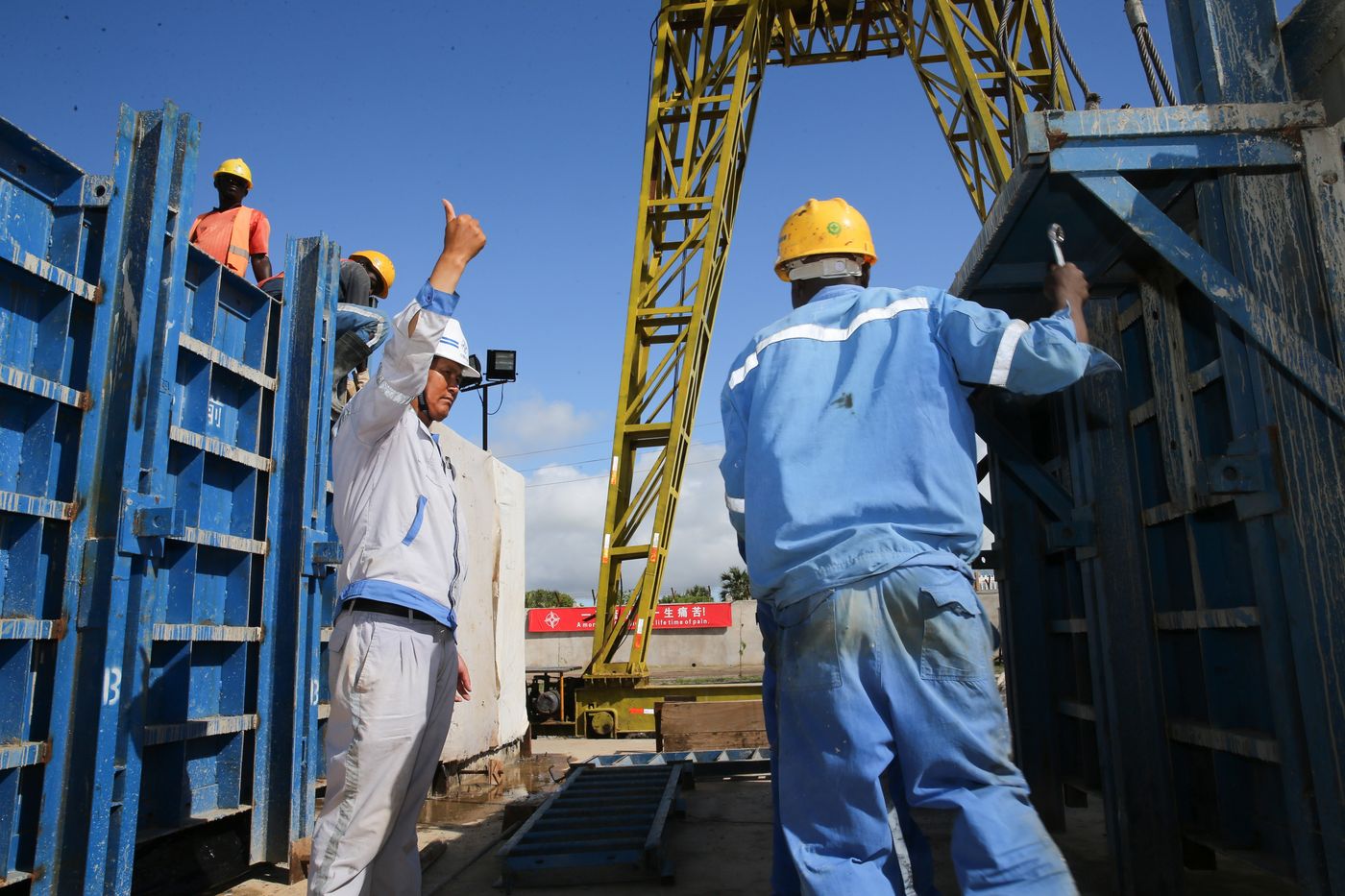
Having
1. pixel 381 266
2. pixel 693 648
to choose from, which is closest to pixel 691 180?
pixel 381 266

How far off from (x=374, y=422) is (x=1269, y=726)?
272cm

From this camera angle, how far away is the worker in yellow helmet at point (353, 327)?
501cm

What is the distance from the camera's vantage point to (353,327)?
506 centimetres

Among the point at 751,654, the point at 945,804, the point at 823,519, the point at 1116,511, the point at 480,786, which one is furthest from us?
the point at 751,654

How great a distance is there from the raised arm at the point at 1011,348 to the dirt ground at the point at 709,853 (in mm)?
1014

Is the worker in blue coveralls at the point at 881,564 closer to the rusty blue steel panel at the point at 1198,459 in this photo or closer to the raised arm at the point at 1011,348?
the raised arm at the point at 1011,348

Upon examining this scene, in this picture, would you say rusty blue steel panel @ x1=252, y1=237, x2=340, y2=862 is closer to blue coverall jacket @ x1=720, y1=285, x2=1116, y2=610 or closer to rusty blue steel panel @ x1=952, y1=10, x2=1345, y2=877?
blue coverall jacket @ x1=720, y1=285, x2=1116, y2=610

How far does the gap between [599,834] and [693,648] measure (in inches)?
1074

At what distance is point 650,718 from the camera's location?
9.57 m

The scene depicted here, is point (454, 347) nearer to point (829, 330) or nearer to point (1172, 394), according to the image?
point (829, 330)

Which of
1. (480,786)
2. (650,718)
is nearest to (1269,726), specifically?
(480,786)

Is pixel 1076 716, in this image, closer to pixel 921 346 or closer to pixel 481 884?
pixel 921 346

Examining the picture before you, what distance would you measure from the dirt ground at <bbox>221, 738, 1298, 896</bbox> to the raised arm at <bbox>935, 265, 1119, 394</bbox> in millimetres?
1014

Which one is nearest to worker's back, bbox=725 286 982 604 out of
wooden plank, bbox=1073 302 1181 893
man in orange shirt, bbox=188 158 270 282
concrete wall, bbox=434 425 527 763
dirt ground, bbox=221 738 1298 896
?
dirt ground, bbox=221 738 1298 896
